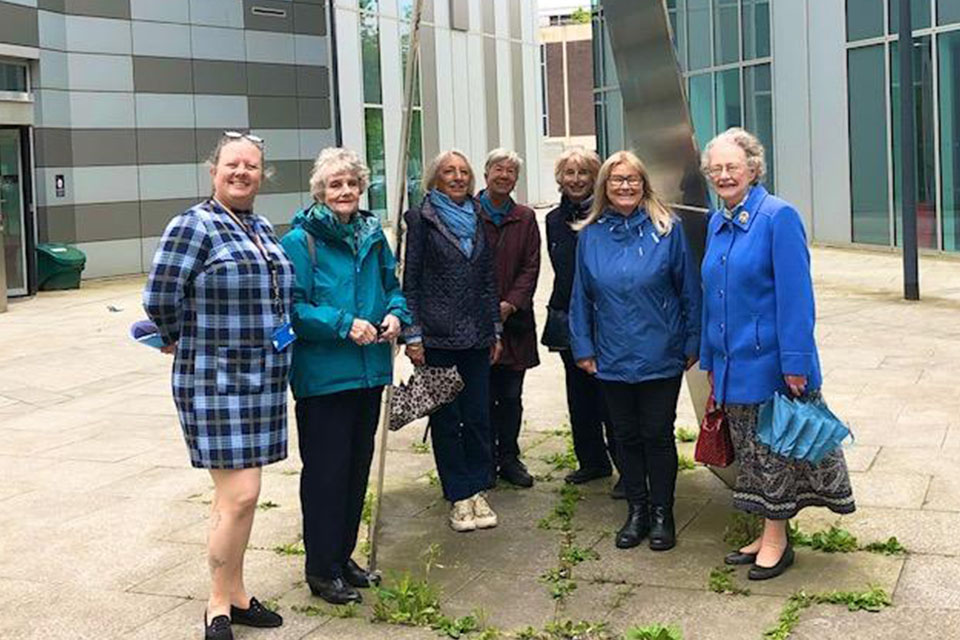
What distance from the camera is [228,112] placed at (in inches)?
873

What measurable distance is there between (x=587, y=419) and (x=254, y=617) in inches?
96.8

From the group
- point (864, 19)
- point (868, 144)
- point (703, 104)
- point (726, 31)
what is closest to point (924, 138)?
point (868, 144)

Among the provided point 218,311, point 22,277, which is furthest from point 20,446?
point 22,277

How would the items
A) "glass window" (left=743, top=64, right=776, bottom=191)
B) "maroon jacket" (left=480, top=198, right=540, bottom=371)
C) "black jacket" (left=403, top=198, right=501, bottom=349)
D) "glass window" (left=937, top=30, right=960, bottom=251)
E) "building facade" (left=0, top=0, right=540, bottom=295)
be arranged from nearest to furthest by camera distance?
"black jacket" (left=403, top=198, right=501, bottom=349) → "maroon jacket" (left=480, top=198, right=540, bottom=371) → "glass window" (left=937, top=30, right=960, bottom=251) → "building facade" (left=0, top=0, right=540, bottom=295) → "glass window" (left=743, top=64, right=776, bottom=191)

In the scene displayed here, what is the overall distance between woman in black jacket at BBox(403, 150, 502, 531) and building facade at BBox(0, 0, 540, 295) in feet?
36.9

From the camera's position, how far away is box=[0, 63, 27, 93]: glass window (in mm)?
18156

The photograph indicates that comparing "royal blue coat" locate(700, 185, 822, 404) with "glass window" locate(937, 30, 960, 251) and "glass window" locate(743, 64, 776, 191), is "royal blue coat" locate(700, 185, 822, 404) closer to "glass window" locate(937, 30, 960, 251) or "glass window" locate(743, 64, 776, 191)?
"glass window" locate(937, 30, 960, 251)

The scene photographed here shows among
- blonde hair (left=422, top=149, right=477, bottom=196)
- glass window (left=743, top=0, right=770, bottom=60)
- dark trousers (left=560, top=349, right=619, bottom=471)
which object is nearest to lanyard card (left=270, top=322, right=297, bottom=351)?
blonde hair (left=422, top=149, right=477, bottom=196)

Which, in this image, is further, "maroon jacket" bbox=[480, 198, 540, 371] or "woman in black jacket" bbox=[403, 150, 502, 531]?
"maroon jacket" bbox=[480, 198, 540, 371]

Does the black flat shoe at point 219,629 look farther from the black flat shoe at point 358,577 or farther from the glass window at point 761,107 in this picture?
the glass window at point 761,107

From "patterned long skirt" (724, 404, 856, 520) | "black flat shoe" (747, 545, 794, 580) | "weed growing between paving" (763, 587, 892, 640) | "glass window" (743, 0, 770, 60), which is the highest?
"glass window" (743, 0, 770, 60)

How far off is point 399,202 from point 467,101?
2803 centimetres

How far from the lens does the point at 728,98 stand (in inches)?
909

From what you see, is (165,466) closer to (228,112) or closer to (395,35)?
(228,112)
